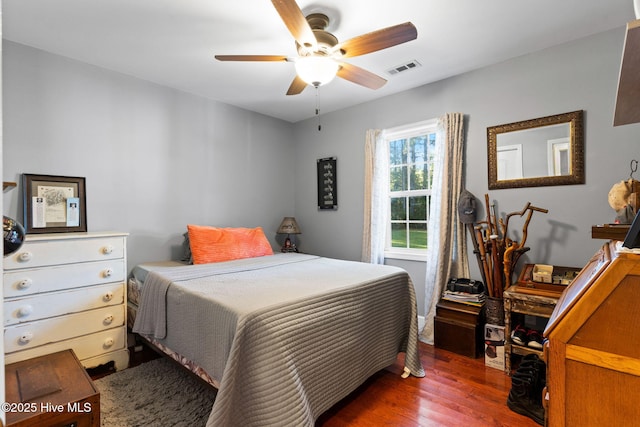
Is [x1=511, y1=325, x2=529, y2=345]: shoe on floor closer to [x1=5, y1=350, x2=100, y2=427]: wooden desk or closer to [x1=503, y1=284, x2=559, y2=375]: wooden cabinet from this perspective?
[x1=503, y1=284, x2=559, y2=375]: wooden cabinet

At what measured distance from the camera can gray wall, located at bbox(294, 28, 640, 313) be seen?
2.35 meters

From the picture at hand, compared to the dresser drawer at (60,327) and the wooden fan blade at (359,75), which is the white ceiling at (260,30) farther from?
the dresser drawer at (60,327)

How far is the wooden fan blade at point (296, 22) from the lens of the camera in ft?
5.17

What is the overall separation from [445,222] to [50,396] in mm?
2944

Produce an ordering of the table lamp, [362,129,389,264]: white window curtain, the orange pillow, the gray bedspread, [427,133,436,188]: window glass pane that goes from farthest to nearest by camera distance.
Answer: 1. the table lamp
2. [362,129,389,264]: white window curtain
3. [427,133,436,188]: window glass pane
4. the orange pillow
5. the gray bedspread

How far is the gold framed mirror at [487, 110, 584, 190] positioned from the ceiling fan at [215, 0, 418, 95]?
132 cm

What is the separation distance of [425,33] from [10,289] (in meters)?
3.25

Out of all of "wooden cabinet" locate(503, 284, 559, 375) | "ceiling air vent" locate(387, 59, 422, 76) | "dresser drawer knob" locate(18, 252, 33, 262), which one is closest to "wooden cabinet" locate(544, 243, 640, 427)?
"wooden cabinet" locate(503, 284, 559, 375)

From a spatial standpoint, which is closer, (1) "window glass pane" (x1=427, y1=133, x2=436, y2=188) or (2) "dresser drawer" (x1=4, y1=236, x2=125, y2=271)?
(2) "dresser drawer" (x1=4, y1=236, x2=125, y2=271)

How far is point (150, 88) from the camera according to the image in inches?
124

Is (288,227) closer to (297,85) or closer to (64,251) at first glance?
(297,85)

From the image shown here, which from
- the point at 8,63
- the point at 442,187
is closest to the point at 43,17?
the point at 8,63

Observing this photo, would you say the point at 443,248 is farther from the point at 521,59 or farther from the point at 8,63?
the point at 8,63

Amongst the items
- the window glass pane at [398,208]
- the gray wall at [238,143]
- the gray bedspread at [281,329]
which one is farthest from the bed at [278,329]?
the window glass pane at [398,208]
